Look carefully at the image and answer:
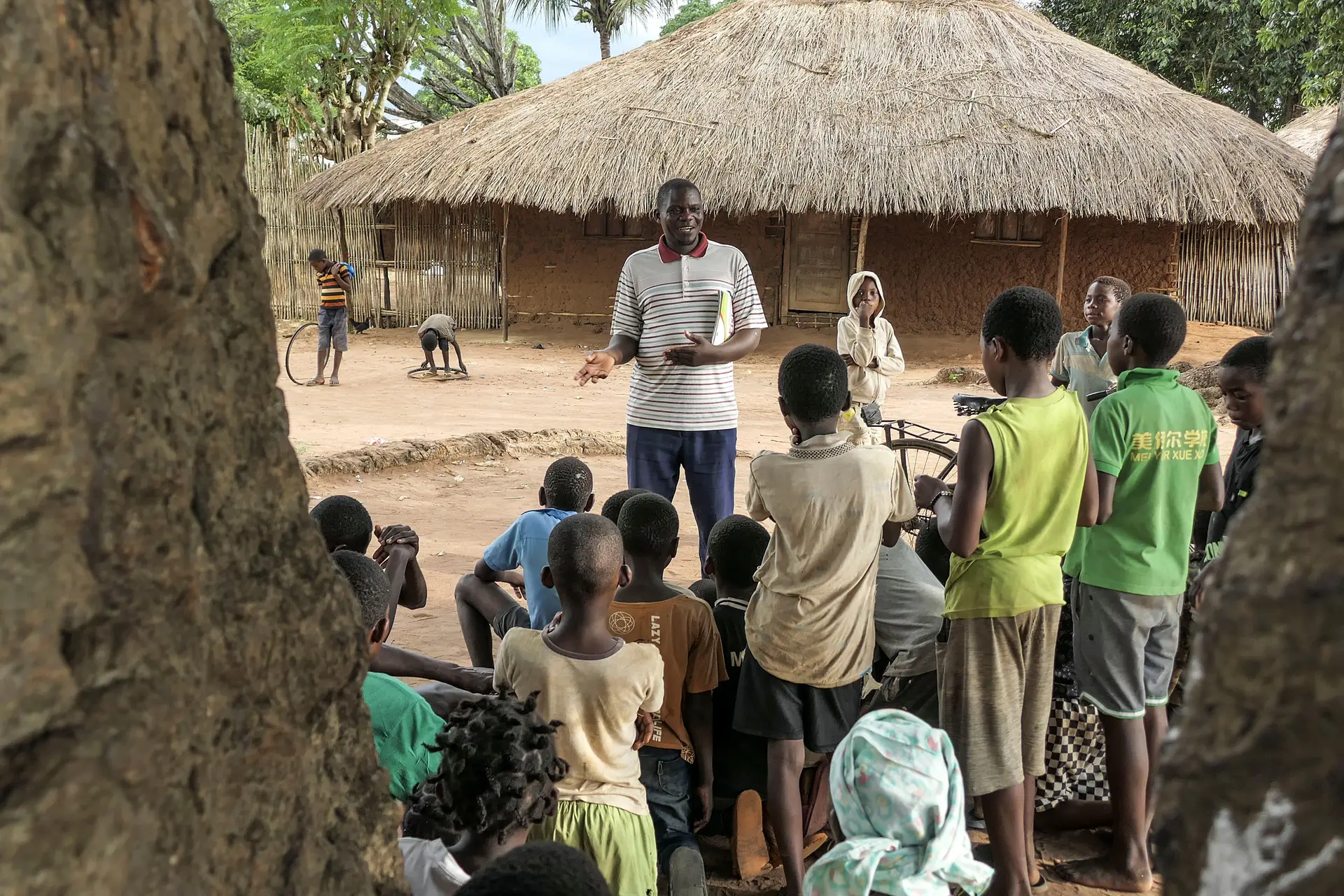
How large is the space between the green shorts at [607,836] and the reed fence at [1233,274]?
16.0 m

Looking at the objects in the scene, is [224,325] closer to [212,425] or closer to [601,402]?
[212,425]

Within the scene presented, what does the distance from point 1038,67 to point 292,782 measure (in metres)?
16.1

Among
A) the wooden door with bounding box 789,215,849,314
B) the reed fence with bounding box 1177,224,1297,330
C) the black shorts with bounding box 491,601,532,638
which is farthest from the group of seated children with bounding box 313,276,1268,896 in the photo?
the reed fence with bounding box 1177,224,1297,330

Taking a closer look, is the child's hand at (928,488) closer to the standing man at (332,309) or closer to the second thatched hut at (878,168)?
the standing man at (332,309)

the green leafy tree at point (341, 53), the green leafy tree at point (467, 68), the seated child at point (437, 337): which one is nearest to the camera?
the seated child at point (437, 337)

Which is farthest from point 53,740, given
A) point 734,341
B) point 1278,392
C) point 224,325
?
point 734,341

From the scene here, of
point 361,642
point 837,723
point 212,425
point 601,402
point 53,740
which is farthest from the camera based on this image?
point 601,402

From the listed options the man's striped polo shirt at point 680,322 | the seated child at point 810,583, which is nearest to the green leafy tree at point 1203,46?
the man's striped polo shirt at point 680,322

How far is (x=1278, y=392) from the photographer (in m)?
0.61

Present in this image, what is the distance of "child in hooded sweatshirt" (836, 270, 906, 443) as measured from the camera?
5.98 m

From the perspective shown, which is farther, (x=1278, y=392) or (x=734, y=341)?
(x=734, y=341)

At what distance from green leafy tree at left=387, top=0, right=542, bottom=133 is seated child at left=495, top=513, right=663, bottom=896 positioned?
2804cm

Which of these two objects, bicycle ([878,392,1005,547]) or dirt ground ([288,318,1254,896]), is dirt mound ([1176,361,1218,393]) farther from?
bicycle ([878,392,1005,547])

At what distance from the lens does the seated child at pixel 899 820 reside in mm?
1745
